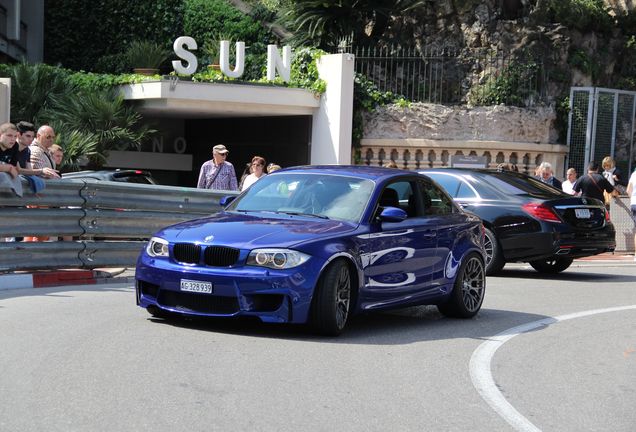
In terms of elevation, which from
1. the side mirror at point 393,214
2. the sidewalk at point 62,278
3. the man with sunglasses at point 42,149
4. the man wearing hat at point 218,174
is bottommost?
the sidewalk at point 62,278

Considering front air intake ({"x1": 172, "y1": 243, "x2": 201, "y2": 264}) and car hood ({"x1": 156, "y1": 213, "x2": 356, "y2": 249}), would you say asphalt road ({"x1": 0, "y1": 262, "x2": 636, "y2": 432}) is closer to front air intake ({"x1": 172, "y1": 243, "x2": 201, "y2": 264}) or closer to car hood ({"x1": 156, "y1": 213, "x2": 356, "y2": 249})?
front air intake ({"x1": 172, "y1": 243, "x2": 201, "y2": 264})

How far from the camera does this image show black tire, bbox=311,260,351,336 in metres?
9.49

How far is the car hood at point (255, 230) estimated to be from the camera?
9.52 metres

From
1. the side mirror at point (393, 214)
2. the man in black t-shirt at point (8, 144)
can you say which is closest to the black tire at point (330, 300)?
the side mirror at point (393, 214)

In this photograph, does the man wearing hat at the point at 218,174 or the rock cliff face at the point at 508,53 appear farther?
the rock cliff face at the point at 508,53

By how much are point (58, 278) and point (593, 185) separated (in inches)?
485

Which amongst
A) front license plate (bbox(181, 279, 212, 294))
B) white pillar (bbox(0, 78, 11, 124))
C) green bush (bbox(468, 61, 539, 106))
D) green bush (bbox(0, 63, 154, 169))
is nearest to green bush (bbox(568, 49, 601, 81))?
green bush (bbox(468, 61, 539, 106))

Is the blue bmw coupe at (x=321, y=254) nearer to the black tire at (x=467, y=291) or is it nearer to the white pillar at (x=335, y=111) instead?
the black tire at (x=467, y=291)

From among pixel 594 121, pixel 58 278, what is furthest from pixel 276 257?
pixel 594 121

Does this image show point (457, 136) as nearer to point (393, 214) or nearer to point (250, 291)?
point (393, 214)

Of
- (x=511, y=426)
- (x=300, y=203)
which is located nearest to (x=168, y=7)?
(x=300, y=203)

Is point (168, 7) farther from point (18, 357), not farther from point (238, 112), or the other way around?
point (18, 357)

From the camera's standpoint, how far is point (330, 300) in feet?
31.2

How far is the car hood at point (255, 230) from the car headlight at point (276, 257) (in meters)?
0.06
